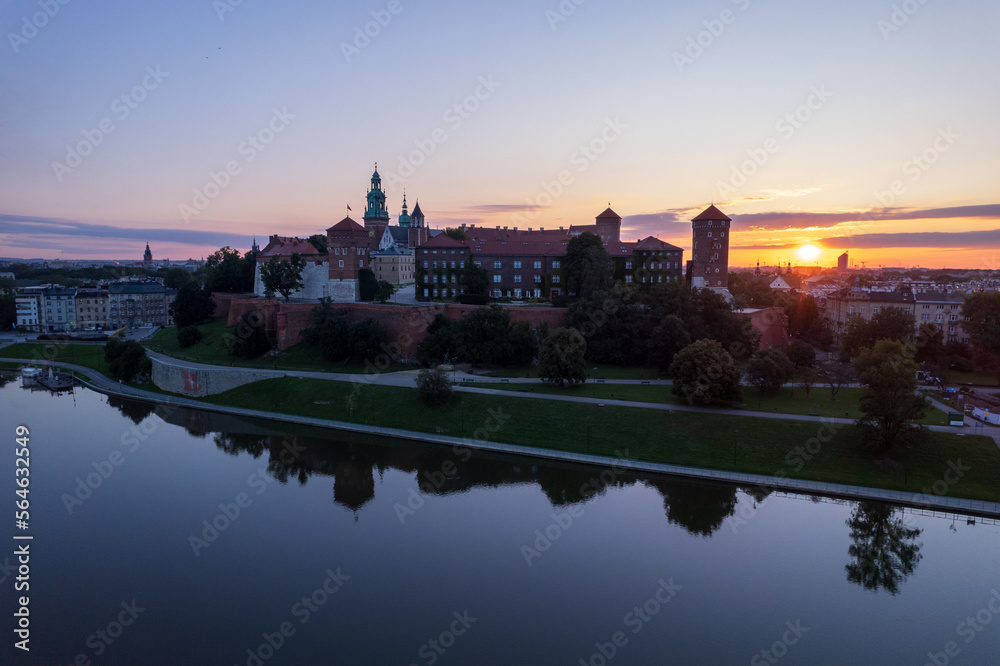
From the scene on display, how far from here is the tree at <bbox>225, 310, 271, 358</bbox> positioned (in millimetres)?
36781

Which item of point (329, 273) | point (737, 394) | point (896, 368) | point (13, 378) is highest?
point (329, 273)

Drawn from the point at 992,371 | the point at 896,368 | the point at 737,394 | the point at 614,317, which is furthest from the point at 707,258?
the point at 896,368

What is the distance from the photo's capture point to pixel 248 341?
3681 centimetres

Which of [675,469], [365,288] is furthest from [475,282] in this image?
[675,469]

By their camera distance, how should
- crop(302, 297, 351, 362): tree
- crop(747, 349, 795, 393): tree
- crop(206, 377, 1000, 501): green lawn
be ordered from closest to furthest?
crop(206, 377, 1000, 501): green lawn → crop(747, 349, 795, 393): tree → crop(302, 297, 351, 362): tree

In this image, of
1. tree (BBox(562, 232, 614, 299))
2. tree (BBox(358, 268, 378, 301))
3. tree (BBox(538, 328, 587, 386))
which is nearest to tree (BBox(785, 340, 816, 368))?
tree (BBox(538, 328, 587, 386))

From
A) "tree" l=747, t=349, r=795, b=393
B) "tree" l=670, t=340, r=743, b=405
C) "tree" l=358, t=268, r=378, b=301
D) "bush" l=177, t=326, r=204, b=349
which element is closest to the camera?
"tree" l=670, t=340, r=743, b=405

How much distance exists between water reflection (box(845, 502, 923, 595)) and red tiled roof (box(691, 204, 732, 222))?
2797 cm

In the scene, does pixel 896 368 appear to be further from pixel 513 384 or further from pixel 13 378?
pixel 13 378

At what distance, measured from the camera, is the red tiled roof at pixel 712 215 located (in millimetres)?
42688

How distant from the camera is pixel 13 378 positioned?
139 ft

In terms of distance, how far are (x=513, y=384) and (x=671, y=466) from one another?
968 cm

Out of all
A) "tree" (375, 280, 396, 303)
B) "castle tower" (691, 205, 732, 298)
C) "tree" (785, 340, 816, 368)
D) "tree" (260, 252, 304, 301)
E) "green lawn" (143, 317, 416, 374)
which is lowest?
"green lawn" (143, 317, 416, 374)

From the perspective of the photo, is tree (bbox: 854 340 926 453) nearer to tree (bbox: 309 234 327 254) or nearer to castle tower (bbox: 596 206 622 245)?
castle tower (bbox: 596 206 622 245)
